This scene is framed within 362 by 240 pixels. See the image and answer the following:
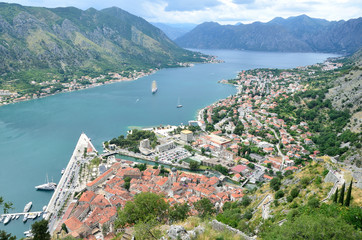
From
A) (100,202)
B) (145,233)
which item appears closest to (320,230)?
(145,233)

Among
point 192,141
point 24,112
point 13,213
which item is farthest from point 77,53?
point 13,213

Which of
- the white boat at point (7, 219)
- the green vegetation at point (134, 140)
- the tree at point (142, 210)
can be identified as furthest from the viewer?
the green vegetation at point (134, 140)

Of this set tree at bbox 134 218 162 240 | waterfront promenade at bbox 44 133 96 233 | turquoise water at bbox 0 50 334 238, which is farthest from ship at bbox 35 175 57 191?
tree at bbox 134 218 162 240

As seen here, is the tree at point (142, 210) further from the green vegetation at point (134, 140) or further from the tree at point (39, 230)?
the green vegetation at point (134, 140)

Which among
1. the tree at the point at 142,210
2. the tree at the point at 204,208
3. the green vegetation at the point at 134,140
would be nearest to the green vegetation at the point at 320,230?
the tree at the point at 142,210

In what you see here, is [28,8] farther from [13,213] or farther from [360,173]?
[360,173]

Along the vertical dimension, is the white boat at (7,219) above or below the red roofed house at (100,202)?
below
